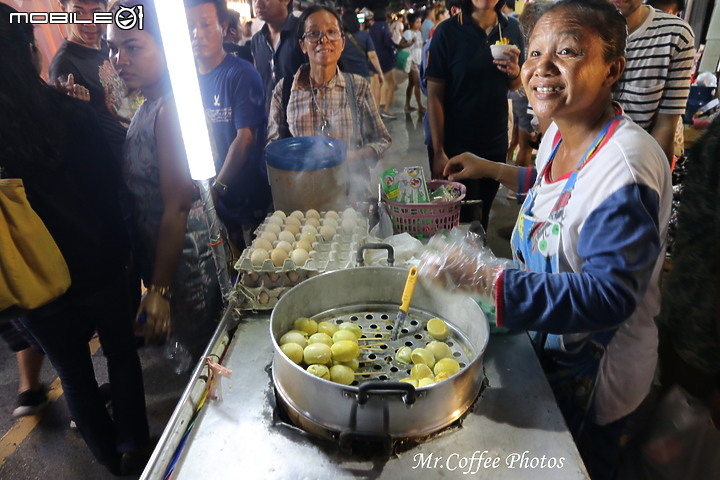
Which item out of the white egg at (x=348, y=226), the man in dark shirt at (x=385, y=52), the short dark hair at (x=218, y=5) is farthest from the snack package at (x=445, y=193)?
the man in dark shirt at (x=385, y=52)

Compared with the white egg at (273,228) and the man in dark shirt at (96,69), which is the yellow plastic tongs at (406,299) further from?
the man in dark shirt at (96,69)

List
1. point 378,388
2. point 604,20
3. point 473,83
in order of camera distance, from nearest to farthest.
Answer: point 378,388
point 604,20
point 473,83

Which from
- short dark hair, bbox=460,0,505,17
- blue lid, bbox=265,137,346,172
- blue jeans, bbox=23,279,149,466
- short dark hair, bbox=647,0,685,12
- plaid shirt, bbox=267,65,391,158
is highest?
short dark hair, bbox=460,0,505,17

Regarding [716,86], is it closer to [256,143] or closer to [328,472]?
[256,143]

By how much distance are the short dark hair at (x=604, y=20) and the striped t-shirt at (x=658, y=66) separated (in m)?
1.56

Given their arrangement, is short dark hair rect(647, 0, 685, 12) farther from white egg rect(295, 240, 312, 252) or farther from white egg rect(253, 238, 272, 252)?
white egg rect(253, 238, 272, 252)

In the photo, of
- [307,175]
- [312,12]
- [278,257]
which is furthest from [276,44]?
[278,257]

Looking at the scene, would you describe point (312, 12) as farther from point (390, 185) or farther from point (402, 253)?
point (402, 253)

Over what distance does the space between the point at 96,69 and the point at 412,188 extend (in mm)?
1715

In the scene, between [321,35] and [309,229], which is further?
[321,35]

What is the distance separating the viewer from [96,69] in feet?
7.10

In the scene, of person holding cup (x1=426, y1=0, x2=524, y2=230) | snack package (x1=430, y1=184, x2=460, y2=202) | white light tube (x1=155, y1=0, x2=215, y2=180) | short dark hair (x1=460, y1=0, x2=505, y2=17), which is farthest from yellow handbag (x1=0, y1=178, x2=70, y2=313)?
short dark hair (x1=460, y1=0, x2=505, y2=17)

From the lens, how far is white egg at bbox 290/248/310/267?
166 centimetres

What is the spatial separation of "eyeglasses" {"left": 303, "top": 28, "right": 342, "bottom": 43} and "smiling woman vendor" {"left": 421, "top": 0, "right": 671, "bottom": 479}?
1671mm
